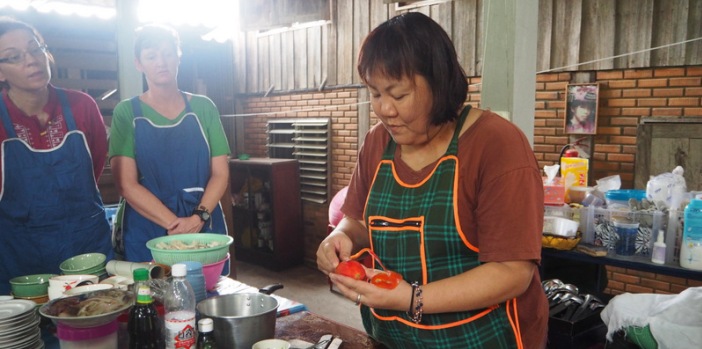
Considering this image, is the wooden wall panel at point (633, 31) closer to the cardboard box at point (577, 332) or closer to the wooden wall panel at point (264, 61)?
the cardboard box at point (577, 332)

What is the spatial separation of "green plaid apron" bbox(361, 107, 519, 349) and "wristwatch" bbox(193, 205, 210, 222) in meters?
1.41

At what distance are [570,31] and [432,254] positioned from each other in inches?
161

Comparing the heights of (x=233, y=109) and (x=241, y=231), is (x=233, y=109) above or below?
above

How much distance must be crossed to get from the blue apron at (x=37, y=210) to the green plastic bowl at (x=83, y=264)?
1.17 feet

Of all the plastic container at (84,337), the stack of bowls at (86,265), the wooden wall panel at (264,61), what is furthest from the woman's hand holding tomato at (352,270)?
the wooden wall panel at (264,61)

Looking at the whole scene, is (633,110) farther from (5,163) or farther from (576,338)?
(5,163)

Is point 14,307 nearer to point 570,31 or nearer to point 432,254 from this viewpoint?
point 432,254

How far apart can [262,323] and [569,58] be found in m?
4.33

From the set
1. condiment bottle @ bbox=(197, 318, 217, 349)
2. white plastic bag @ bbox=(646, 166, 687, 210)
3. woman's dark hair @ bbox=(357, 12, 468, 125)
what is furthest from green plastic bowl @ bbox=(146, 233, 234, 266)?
white plastic bag @ bbox=(646, 166, 687, 210)

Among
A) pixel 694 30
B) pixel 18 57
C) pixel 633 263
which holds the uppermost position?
pixel 694 30

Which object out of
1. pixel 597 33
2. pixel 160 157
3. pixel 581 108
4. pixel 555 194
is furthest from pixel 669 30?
pixel 160 157

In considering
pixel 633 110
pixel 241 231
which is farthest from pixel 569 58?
pixel 241 231

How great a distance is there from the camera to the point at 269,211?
7.07 metres

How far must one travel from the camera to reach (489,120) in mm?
1444
